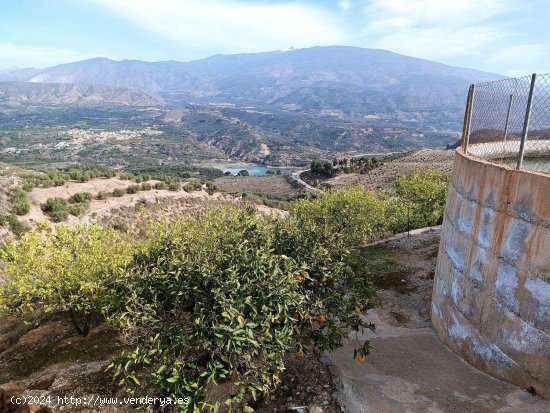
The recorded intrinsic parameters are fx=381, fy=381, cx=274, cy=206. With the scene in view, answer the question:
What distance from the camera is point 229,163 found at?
525 ft

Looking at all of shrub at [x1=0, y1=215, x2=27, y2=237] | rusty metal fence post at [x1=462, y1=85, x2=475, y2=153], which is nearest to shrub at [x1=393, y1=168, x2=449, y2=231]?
rusty metal fence post at [x1=462, y1=85, x2=475, y2=153]

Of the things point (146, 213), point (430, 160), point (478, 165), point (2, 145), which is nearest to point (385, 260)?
point (478, 165)

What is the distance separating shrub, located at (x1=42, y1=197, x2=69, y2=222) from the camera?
1330 inches

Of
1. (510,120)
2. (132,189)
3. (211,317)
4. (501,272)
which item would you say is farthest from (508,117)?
(132,189)

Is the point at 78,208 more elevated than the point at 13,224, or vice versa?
the point at 13,224

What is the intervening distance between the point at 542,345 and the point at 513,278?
59.3 inches

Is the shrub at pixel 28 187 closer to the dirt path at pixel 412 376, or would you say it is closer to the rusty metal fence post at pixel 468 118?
the dirt path at pixel 412 376

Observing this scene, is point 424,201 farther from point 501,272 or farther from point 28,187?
point 28,187

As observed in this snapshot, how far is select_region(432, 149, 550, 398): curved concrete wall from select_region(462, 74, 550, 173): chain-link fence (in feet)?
3.05

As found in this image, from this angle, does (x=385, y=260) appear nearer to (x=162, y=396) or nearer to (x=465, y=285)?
(x=465, y=285)

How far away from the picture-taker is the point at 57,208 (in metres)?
35.2

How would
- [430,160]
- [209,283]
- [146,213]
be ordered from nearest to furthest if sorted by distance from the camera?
[209,283]
[146,213]
[430,160]

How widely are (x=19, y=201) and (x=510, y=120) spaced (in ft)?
120

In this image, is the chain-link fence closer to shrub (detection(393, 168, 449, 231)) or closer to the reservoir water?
shrub (detection(393, 168, 449, 231))
